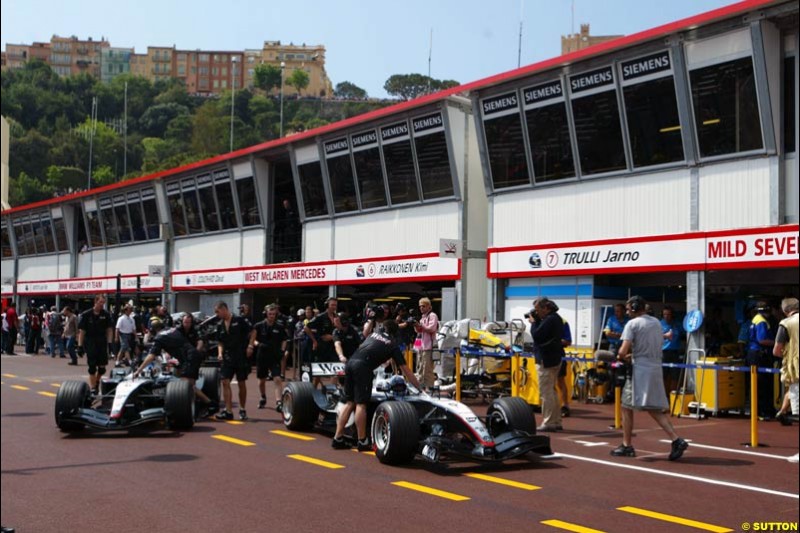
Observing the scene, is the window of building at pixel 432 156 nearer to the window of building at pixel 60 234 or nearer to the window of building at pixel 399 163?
the window of building at pixel 399 163

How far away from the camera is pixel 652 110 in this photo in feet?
59.2

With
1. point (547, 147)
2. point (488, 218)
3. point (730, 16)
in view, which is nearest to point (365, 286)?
point (488, 218)

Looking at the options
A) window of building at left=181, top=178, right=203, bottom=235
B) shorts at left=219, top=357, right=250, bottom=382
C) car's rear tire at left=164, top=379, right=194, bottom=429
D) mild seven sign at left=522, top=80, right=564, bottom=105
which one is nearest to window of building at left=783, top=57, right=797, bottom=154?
mild seven sign at left=522, top=80, right=564, bottom=105

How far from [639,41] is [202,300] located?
880 inches

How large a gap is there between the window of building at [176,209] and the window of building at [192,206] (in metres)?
0.34

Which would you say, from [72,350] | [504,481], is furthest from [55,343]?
[504,481]

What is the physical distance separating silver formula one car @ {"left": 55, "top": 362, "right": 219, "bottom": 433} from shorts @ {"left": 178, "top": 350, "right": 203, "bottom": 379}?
199 millimetres

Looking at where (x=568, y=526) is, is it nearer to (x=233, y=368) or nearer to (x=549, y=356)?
(x=549, y=356)

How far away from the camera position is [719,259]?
16.7m

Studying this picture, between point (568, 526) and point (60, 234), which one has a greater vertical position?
point (60, 234)

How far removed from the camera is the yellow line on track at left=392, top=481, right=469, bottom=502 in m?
8.20

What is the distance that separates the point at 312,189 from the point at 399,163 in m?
4.71

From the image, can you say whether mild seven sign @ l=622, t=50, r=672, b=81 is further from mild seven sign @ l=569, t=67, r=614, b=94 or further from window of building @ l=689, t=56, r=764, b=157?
window of building @ l=689, t=56, r=764, b=157

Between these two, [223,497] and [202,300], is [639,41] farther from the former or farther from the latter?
[202,300]
